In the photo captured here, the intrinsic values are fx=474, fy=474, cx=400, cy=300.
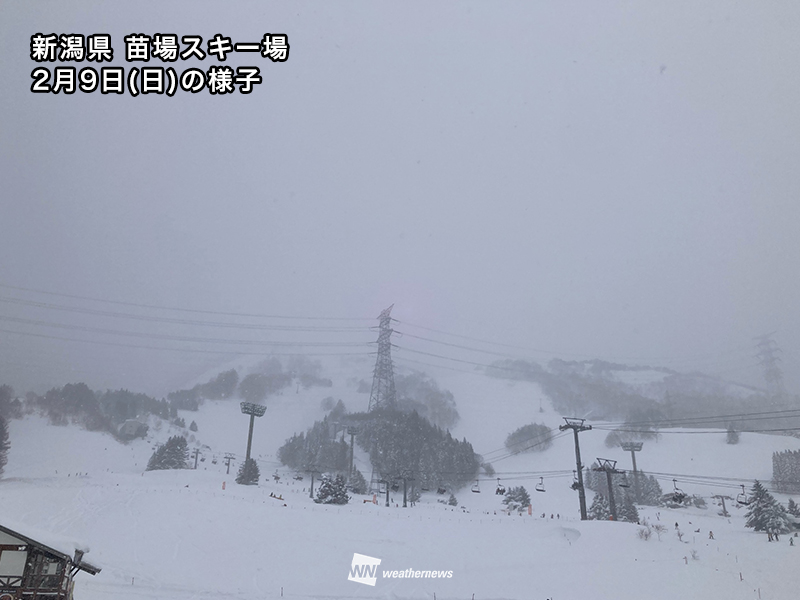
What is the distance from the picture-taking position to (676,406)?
152m

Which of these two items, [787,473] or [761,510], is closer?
[761,510]

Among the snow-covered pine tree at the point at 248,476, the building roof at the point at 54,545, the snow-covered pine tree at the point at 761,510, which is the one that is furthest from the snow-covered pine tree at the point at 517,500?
the building roof at the point at 54,545

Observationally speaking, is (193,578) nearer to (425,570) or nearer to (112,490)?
(425,570)

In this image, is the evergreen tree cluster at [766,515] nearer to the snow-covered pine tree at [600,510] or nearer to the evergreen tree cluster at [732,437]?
the snow-covered pine tree at [600,510]

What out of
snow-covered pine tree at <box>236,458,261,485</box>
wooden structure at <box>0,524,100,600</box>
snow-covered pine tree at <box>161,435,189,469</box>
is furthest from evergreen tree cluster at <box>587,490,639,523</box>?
snow-covered pine tree at <box>161,435,189,469</box>

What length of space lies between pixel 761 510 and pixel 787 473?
144 ft

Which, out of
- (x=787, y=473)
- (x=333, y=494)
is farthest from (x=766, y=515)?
(x=787, y=473)

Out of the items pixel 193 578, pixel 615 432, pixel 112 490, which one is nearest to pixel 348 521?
pixel 193 578

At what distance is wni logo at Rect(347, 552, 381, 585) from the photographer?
2968 cm

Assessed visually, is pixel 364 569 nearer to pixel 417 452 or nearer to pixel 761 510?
pixel 761 510

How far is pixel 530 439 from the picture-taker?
427 ft

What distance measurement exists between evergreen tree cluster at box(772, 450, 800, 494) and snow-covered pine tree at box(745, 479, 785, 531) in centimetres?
3975

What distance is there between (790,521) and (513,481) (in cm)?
6466

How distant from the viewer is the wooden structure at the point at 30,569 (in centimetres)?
1631
